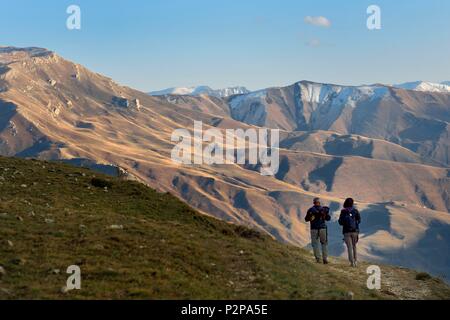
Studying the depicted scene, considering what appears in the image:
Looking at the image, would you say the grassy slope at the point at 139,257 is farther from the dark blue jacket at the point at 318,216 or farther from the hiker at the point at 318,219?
the dark blue jacket at the point at 318,216

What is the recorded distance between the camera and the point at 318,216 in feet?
112


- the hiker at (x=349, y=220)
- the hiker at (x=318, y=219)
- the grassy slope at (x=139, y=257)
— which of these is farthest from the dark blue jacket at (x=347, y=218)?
the grassy slope at (x=139, y=257)

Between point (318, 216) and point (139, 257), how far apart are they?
12.9 metres

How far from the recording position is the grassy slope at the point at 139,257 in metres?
21.2

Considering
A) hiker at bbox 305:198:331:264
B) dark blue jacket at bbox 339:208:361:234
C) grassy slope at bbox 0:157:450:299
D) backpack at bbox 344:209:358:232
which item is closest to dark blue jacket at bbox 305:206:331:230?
hiker at bbox 305:198:331:264

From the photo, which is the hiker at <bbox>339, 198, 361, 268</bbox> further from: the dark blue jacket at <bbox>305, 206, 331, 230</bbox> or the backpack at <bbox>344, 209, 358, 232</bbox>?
the dark blue jacket at <bbox>305, 206, 331, 230</bbox>

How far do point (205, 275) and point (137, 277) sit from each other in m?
3.06

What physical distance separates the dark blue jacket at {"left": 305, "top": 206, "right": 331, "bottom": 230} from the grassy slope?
2.55 m

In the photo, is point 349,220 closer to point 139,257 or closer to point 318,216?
point 318,216

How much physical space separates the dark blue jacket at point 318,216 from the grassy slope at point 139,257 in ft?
8.37
